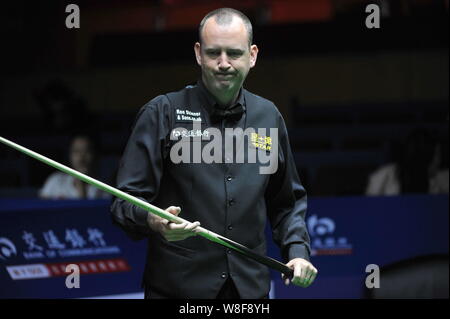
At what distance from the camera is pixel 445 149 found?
5059 mm

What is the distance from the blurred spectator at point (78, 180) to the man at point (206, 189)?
2723 mm

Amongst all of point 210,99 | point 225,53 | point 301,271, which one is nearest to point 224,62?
point 225,53

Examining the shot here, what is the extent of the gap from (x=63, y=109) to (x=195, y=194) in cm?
502

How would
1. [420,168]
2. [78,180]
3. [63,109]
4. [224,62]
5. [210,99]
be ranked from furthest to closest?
1. [63,109]
2. [78,180]
3. [420,168]
4. [210,99]
5. [224,62]

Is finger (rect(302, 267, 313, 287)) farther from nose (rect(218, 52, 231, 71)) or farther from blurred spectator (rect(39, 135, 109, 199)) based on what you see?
blurred spectator (rect(39, 135, 109, 199))

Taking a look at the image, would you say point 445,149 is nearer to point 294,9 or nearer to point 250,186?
point 250,186

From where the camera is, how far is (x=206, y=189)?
1.86m

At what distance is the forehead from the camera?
1838 millimetres

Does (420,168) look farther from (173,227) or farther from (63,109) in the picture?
(63,109)

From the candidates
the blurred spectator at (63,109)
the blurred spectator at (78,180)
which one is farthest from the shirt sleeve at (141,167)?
the blurred spectator at (63,109)

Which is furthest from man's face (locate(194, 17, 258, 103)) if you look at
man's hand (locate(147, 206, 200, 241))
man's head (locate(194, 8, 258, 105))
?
man's hand (locate(147, 206, 200, 241))

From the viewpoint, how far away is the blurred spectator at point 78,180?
4.61 metres
